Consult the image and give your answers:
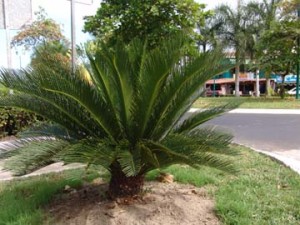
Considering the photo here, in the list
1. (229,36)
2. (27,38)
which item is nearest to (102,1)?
(27,38)

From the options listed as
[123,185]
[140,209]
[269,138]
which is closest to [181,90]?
[123,185]

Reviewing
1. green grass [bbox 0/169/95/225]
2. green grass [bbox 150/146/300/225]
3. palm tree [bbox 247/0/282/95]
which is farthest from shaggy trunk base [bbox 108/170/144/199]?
palm tree [bbox 247/0/282/95]

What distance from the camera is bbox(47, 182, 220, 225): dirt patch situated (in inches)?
151

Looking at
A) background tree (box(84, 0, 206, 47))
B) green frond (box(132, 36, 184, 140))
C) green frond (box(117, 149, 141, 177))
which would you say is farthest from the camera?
background tree (box(84, 0, 206, 47))

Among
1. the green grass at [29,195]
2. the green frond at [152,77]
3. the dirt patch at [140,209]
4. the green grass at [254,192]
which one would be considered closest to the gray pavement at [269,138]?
the green grass at [29,195]

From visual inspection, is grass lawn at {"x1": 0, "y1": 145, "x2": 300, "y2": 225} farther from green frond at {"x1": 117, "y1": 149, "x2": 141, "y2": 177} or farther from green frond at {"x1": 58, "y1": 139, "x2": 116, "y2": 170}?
green frond at {"x1": 117, "y1": 149, "x2": 141, "y2": 177}

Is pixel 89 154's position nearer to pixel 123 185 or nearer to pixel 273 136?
pixel 123 185

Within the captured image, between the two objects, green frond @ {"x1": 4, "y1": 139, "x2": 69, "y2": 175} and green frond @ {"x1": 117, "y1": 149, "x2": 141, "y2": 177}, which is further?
green frond @ {"x1": 4, "y1": 139, "x2": 69, "y2": 175}

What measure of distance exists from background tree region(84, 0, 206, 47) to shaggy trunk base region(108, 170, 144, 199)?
624 centimetres

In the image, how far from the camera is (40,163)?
3.72 m

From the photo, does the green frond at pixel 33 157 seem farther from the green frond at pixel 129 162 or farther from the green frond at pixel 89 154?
the green frond at pixel 129 162

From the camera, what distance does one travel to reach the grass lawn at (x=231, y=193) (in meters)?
3.92

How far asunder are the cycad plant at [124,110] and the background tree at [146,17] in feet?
19.9

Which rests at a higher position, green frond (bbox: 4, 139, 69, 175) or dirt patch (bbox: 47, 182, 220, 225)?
green frond (bbox: 4, 139, 69, 175)
